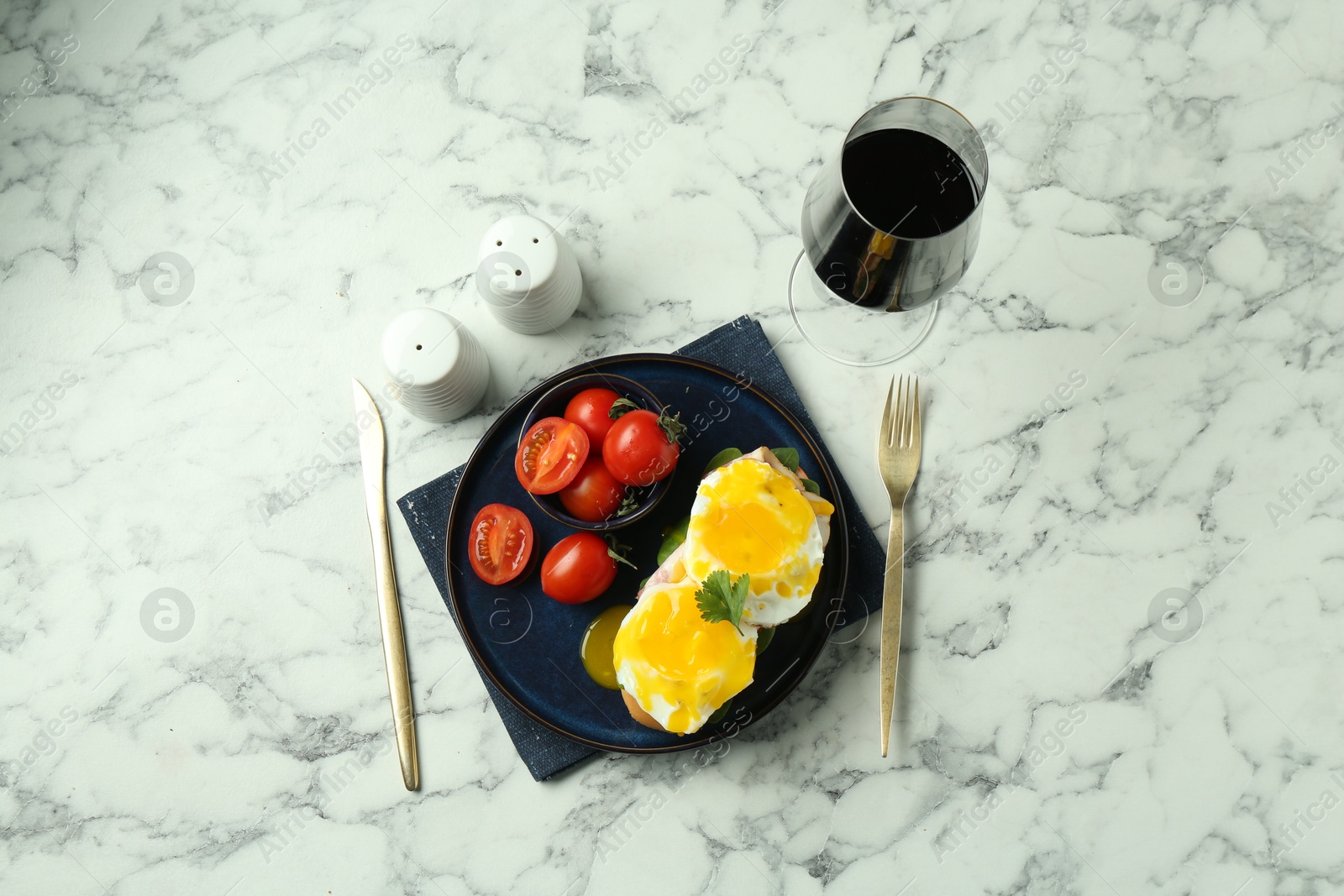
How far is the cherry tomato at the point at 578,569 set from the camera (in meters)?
1.00

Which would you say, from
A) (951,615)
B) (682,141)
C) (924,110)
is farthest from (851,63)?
(951,615)

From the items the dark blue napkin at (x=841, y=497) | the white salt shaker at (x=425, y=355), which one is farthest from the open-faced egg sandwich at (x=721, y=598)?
the white salt shaker at (x=425, y=355)

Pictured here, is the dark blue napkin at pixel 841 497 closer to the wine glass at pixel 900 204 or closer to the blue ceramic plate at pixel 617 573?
the blue ceramic plate at pixel 617 573

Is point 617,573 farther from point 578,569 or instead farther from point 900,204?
point 900,204

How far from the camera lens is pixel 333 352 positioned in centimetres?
117

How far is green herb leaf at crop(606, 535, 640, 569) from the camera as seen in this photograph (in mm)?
998

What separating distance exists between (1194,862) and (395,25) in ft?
5.02

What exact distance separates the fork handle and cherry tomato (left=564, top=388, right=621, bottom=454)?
0.39m

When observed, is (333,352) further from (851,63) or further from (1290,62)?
(1290,62)

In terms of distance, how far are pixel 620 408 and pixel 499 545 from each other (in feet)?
0.74

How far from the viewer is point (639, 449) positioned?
912mm

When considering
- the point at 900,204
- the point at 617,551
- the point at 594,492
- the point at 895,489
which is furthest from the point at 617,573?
the point at 900,204

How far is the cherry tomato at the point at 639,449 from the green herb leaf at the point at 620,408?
0.08 ft

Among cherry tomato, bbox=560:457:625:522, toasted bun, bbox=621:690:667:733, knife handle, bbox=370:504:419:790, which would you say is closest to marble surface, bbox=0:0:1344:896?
knife handle, bbox=370:504:419:790
